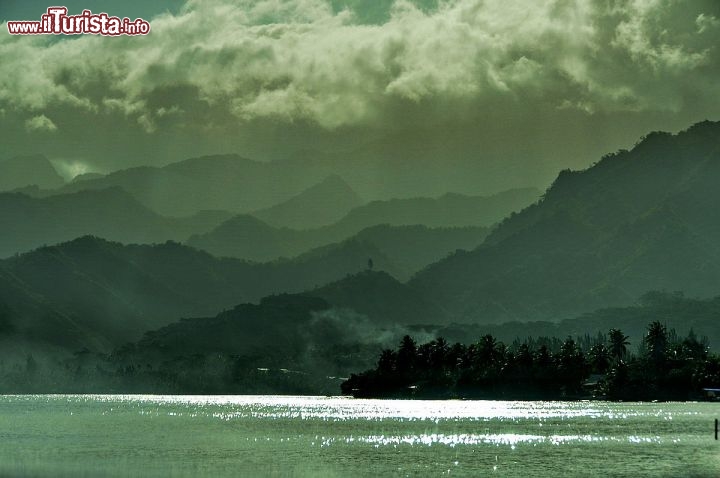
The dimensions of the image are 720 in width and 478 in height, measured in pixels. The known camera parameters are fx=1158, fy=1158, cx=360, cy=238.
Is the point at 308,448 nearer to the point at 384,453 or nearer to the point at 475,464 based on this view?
the point at 384,453

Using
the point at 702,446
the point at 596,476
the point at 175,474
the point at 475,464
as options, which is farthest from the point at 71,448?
the point at 702,446

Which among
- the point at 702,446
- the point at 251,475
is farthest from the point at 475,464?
the point at 702,446

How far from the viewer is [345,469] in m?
156

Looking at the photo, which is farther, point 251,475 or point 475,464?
point 475,464

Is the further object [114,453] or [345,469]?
[114,453]

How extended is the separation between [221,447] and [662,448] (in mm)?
73520

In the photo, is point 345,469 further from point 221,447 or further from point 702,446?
point 702,446

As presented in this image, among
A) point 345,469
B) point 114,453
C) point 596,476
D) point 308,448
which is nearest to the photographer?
point 596,476

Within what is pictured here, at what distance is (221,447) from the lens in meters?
199

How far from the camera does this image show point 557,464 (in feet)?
525

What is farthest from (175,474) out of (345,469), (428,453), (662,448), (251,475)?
(662,448)

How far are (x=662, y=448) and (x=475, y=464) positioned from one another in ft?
127

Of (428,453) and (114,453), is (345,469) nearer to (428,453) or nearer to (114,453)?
(428,453)

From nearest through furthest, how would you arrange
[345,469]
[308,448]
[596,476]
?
[596,476], [345,469], [308,448]
